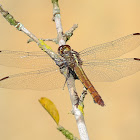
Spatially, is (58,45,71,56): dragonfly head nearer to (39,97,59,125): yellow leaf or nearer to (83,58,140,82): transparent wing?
(83,58,140,82): transparent wing

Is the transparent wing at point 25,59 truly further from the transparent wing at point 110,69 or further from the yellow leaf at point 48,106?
the yellow leaf at point 48,106

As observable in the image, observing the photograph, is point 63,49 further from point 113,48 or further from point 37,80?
point 113,48

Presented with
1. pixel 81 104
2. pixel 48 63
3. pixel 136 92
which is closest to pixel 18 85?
pixel 48 63

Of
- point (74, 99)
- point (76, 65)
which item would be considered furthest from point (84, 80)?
point (74, 99)

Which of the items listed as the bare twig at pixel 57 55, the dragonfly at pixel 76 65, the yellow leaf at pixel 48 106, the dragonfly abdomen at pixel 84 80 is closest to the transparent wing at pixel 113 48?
the dragonfly at pixel 76 65

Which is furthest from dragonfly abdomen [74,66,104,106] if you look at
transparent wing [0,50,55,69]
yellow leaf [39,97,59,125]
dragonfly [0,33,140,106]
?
yellow leaf [39,97,59,125]

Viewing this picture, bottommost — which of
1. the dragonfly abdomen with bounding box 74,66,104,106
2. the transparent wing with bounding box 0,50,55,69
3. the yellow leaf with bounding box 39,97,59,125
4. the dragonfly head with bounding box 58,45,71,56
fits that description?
the yellow leaf with bounding box 39,97,59,125
